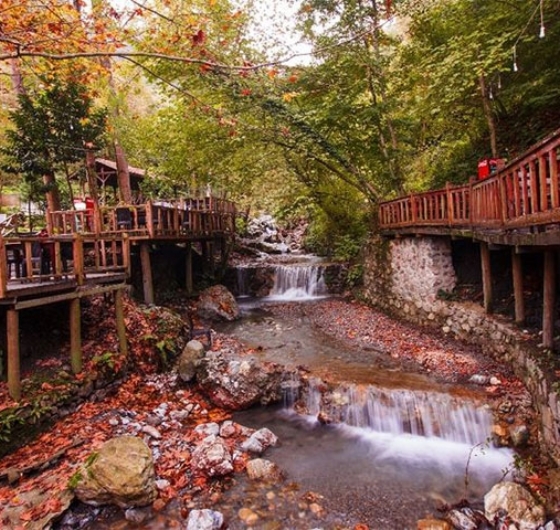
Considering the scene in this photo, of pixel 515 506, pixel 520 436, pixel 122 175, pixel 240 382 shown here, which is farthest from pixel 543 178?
pixel 122 175

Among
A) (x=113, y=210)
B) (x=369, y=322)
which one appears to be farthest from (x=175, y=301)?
(x=369, y=322)

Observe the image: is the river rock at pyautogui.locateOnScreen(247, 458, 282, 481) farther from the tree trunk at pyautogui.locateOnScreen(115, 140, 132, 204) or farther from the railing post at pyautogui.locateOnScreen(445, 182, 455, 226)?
the tree trunk at pyautogui.locateOnScreen(115, 140, 132, 204)

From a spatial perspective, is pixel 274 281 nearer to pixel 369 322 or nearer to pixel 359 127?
pixel 369 322

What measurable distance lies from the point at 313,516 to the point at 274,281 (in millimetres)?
13179

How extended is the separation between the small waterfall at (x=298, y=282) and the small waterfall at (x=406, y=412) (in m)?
9.42

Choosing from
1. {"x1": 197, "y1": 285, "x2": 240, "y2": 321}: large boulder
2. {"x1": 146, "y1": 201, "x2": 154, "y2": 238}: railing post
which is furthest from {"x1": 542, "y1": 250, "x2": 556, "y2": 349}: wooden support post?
{"x1": 146, "y1": 201, "x2": 154, "y2": 238}: railing post

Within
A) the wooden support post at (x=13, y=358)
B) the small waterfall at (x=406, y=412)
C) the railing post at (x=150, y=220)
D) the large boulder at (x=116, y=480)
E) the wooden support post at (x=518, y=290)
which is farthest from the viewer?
the railing post at (x=150, y=220)

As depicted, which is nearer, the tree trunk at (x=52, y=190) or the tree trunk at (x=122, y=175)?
the tree trunk at (x=52, y=190)

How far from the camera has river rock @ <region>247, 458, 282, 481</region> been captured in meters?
5.48

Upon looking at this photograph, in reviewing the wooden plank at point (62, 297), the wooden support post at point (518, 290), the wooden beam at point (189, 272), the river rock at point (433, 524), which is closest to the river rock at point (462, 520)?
the river rock at point (433, 524)

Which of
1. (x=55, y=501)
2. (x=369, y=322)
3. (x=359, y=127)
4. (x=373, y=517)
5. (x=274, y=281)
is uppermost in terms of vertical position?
(x=359, y=127)

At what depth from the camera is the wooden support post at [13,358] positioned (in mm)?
5957

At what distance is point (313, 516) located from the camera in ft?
15.7

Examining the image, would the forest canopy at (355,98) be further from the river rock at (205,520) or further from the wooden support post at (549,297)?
the river rock at (205,520)
